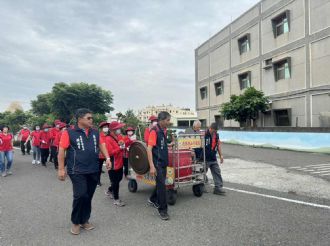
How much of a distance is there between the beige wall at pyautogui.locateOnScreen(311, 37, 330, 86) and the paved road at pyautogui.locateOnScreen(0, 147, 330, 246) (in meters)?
16.9

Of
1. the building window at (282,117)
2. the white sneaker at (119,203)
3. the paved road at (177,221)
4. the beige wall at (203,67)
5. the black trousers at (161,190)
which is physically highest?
the beige wall at (203,67)

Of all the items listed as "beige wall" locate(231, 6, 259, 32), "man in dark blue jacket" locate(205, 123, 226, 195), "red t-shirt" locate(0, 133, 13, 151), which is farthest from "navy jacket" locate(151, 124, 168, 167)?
"beige wall" locate(231, 6, 259, 32)

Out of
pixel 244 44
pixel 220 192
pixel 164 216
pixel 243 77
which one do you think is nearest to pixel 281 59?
pixel 243 77

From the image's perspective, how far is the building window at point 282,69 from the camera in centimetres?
2406

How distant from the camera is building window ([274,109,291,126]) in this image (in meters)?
24.2

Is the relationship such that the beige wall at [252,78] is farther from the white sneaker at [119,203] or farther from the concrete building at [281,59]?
the white sneaker at [119,203]

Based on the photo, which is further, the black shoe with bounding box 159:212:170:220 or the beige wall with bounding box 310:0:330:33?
the beige wall with bounding box 310:0:330:33

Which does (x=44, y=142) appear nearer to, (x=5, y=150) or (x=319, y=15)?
(x=5, y=150)

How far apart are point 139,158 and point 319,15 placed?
2035 centimetres

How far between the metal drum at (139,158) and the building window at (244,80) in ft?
81.0

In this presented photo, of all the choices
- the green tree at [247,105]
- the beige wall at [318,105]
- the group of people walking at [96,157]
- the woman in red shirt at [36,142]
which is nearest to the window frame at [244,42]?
the green tree at [247,105]

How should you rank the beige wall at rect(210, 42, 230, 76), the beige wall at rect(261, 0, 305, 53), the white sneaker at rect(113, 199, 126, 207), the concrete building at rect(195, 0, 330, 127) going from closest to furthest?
1. the white sneaker at rect(113, 199, 126, 207)
2. the concrete building at rect(195, 0, 330, 127)
3. the beige wall at rect(261, 0, 305, 53)
4. the beige wall at rect(210, 42, 230, 76)

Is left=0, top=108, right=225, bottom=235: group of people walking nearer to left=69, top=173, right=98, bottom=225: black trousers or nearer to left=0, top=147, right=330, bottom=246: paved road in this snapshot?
left=69, top=173, right=98, bottom=225: black trousers

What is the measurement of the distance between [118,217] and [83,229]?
2.46ft
